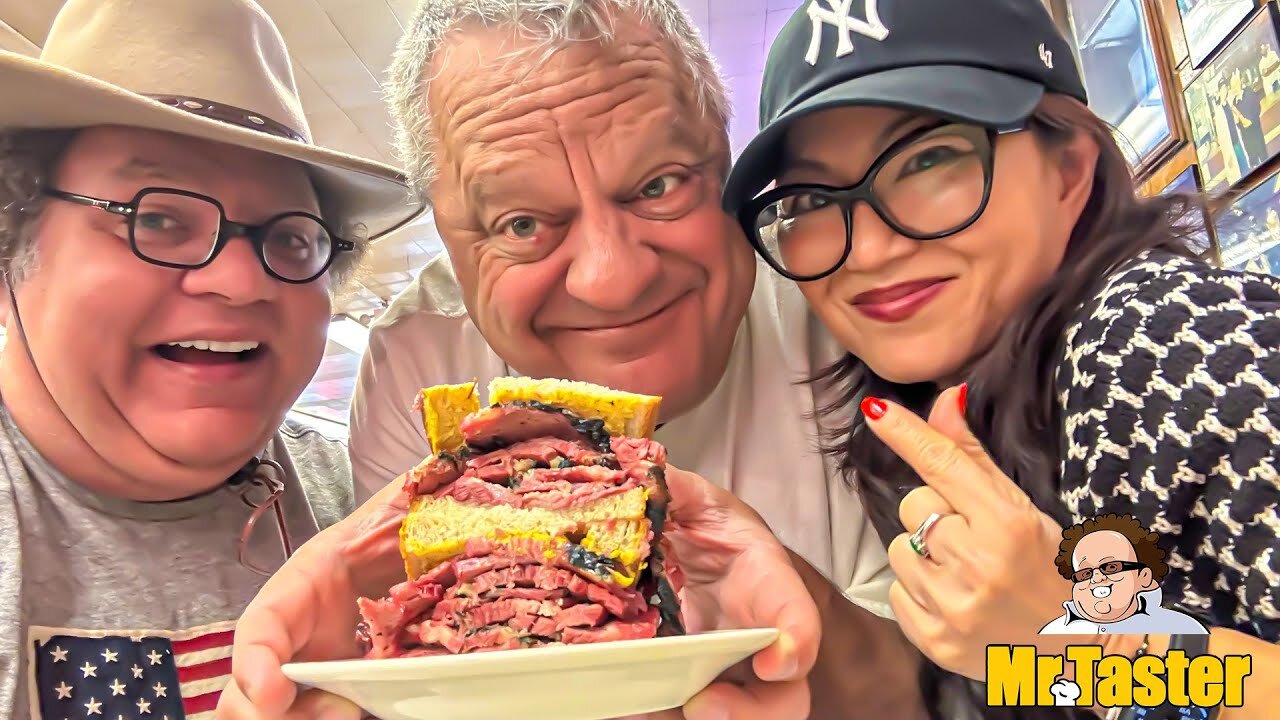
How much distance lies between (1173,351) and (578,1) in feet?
3.55

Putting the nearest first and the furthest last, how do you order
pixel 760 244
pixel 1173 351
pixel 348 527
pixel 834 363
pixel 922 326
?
pixel 1173 351 < pixel 348 527 < pixel 922 326 < pixel 760 244 < pixel 834 363

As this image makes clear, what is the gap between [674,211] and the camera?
4.54 feet

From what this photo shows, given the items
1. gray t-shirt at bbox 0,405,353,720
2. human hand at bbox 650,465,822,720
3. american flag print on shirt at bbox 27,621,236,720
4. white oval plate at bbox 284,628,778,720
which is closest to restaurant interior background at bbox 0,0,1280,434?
gray t-shirt at bbox 0,405,353,720

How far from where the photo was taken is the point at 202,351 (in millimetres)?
1464

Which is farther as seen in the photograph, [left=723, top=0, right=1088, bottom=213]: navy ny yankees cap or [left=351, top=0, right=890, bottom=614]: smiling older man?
[left=351, top=0, right=890, bottom=614]: smiling older man

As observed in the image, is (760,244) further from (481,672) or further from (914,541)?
(481,672)

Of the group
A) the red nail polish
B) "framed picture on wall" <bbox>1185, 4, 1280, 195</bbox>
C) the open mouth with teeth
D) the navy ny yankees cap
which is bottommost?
the red nail polish

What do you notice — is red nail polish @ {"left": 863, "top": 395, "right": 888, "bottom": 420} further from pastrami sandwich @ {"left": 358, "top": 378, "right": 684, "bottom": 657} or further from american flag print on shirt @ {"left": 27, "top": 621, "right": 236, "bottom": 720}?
american flag print on shirt @ {"left": 27, "top": 621, "right": 236, "bottom": 720}

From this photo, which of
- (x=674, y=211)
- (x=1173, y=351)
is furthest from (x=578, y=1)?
(x=1173, y=351)

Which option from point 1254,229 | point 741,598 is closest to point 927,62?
point 741,598

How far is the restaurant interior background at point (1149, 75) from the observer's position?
2201 millimetres

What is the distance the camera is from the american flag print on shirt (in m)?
1.27

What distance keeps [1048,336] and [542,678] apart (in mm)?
853

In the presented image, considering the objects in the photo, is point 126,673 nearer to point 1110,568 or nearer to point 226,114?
point 226,114
